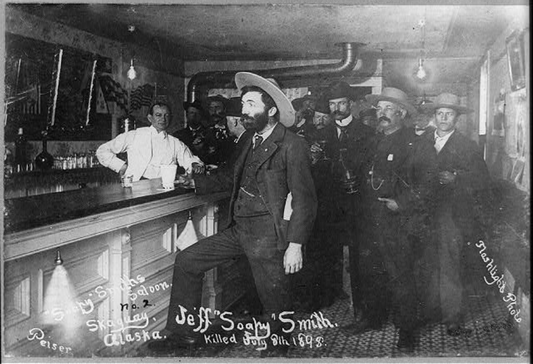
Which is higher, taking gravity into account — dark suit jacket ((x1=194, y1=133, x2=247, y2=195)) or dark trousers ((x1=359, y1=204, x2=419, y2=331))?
dark suit jacket ((x1=194, y1=133, x2=247, y2=195))

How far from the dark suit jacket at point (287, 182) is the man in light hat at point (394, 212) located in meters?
0.27

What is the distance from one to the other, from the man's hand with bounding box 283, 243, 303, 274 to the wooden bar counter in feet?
0.85

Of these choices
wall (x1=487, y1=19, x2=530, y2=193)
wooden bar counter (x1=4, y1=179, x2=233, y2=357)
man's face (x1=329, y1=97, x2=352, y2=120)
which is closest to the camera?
wooden bar counter (x1=4, y1=179, x2=233, y2=357)

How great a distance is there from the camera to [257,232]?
7.77 feet

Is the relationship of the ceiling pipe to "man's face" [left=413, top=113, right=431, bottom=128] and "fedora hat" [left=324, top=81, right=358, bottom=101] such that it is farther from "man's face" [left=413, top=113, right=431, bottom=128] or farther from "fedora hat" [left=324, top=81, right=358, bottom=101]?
"man's face" [left=413, top=113, right=431, bottom=128]

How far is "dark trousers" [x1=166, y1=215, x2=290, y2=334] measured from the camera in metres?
2.37

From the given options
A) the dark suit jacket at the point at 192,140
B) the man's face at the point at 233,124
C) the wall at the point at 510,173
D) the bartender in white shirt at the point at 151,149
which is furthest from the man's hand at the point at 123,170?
the wall at the point at 510,173

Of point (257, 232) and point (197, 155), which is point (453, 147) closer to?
point (257, 232)

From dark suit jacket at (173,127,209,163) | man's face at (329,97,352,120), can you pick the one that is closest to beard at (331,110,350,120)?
man's face at (329,97,352,120)

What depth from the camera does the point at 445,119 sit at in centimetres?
235

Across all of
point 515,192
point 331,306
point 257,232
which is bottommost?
point 331,306

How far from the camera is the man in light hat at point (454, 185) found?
2.35 metres

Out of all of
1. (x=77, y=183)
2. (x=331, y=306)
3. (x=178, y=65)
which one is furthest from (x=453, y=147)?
(x=77, y=183)

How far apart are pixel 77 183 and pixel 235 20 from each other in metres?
1.00
